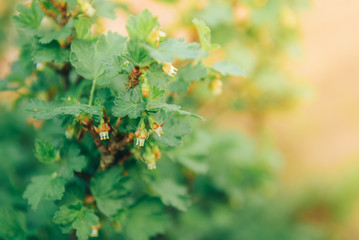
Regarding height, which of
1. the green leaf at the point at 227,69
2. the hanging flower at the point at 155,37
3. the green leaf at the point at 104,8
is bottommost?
the green leaf at the point at 104,8

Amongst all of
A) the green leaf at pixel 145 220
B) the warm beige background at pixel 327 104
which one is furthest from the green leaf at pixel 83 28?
the warm beige background at pixel 327 104

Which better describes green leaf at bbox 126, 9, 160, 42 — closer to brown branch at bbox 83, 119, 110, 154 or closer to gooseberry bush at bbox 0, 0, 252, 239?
gooseberry bush at bbox 0, 0, 252, 239

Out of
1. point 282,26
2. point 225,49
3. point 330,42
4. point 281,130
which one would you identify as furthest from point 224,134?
point 330,42

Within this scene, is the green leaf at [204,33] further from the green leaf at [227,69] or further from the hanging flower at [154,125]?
the hanging flower at [154,125]

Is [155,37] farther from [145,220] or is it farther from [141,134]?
[145,220]

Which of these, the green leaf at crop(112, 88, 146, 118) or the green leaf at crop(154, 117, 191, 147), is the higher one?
the green leaf at crop(112, 88, 146, 118)

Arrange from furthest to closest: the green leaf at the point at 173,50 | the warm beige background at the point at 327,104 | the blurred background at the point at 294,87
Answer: the warm beige background at the point at 327,104
the blurred background at the point at 294,87
the green leaf at the point at 173,50

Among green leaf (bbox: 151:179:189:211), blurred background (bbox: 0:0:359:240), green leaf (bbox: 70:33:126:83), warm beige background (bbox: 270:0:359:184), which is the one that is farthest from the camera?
warm beige background (bbox: 270:0:359:184)

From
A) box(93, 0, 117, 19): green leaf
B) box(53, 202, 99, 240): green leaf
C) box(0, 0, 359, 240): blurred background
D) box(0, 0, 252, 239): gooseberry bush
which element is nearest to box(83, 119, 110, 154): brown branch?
box(0, 0, 252, 239): gooseberry bush

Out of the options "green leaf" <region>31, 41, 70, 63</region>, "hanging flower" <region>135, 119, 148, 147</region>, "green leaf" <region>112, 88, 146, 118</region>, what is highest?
"green leaf" <region>112, 88, 146, 118</region>
